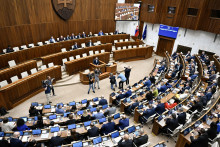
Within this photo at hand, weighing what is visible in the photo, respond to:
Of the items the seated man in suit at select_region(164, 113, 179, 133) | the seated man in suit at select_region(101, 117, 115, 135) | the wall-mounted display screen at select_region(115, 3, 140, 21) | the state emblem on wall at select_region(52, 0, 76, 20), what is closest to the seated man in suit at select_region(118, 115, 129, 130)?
the seated man in suit at select_region(101, 117, 115, 135)

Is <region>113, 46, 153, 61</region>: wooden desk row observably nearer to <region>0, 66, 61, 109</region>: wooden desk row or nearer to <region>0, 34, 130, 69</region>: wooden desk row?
<region>0, 34, 130, 69</region>: wooden desk row

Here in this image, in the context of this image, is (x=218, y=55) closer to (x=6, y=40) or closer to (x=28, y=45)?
(x=28, y=45)

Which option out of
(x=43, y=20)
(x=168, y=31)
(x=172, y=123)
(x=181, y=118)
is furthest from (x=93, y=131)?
(x=168, y=31)

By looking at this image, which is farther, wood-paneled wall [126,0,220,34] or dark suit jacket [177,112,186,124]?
wood-paneled wall [126,0,220,34]

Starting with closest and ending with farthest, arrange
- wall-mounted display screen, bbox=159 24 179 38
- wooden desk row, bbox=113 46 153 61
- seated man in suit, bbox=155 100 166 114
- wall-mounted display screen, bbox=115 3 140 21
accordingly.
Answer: seated man in suit, bbox=155 100 166 114 < wooden desk row, bbox=113 46 153 61 < wall-mounted display screen, bbox=159 24 179 38 < wall-mounted display screen, bbox=115 3 140 21

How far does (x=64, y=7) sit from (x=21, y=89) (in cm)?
897

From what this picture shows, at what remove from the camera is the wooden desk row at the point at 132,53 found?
48.2ft

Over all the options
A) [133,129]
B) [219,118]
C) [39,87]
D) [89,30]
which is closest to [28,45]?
[39,87]

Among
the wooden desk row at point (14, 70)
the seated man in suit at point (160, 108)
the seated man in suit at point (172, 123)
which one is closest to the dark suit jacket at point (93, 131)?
the seated man in suit at point (172, 123)

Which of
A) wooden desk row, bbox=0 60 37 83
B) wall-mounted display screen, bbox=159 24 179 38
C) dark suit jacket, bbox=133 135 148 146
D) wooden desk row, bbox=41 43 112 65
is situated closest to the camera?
dark suit jacket, bbox=133 135 148 146

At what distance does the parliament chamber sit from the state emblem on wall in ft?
0.28

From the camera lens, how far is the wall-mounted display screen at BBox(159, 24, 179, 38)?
631 inches

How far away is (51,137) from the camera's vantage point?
535cm

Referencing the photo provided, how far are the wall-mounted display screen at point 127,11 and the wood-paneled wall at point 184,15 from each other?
0.70m
